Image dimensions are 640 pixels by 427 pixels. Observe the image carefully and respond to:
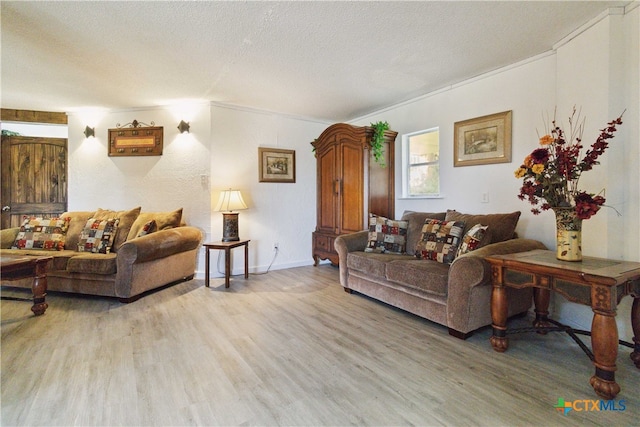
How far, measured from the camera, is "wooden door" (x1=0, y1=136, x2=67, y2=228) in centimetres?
450

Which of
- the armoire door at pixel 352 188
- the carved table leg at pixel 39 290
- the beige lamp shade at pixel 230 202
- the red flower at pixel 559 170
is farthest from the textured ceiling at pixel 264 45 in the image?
the carved table leg at pixel 39 290

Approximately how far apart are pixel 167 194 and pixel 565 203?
14.5ft

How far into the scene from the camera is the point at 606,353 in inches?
61.2

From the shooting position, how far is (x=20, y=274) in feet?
8.66

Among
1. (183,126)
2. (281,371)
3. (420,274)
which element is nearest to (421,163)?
(420,274)

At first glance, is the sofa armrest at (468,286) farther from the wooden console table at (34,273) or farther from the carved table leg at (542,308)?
the wooden console table at (34,273)

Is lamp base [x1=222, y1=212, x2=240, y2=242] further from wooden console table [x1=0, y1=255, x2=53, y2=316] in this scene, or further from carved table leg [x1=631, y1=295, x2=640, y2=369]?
carved table leg [x1=631, y1=295, x2=640, y2=369]

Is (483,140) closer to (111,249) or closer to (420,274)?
(420,274)

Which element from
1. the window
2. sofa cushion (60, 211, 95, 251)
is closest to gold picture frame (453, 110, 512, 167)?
the window

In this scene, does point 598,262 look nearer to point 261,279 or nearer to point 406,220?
point 406,220

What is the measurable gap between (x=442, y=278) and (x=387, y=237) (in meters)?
1.03

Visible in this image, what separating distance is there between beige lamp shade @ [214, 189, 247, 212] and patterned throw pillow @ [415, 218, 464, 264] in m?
2.32

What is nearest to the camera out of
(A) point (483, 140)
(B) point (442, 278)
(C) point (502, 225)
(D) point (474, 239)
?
(B) point (442, 278)

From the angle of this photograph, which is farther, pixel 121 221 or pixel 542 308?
pixel 121 221
